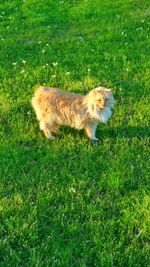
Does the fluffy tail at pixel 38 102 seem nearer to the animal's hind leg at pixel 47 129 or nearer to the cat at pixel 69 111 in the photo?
the cat at pixel 69 111

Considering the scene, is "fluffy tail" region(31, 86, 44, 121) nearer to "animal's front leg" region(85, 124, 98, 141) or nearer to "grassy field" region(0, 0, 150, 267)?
"grassy field" region(0, 0, 150, 267)

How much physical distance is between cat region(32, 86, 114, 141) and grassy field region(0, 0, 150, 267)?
257 millimetres

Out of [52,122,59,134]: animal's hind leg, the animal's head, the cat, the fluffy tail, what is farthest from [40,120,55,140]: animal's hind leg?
the animal's head

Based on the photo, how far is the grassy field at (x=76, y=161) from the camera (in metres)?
6.28

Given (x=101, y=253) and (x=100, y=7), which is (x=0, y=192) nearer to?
(x=101, y=253)

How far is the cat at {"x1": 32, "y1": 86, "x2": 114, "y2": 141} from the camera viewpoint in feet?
27.1

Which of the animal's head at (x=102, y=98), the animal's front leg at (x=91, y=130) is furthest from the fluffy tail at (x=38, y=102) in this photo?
the animal's head at (x=102, y=98)

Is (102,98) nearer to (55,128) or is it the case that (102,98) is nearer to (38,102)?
(55,128)

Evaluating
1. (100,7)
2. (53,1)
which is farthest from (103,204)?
(53,1)

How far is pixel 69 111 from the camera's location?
850cm

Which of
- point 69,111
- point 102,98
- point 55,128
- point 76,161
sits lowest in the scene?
point 76,161

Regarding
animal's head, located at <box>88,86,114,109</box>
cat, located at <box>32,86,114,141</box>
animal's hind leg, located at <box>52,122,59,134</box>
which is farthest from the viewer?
animal's hind leg, located at <box>52,122,59,134</box>

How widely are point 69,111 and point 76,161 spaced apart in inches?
39.0

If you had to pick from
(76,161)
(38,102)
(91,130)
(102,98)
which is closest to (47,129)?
(38,102)
